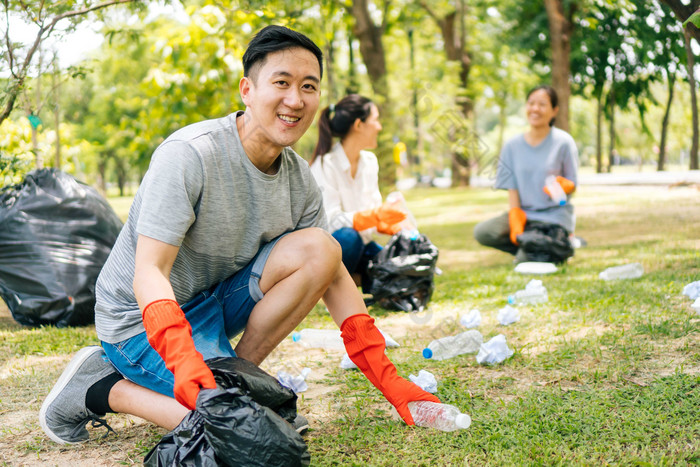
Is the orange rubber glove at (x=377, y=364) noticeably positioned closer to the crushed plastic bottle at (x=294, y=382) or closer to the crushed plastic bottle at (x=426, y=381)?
the crushed plastic bottle at (x=426, y=381)

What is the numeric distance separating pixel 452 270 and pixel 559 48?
6804 millimetres

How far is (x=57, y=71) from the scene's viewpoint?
149 inches

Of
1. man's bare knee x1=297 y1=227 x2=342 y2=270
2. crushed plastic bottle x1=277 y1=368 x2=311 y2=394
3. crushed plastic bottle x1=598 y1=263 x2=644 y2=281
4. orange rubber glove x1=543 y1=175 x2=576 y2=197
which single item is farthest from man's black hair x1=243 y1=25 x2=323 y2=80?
orange rubber glove x1=543 y1=175 x2=576 y2=197

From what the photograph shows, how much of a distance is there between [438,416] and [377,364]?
0.85ft

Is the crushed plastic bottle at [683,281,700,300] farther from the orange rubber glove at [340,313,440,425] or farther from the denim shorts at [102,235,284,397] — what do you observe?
the denim shorts at [102,235,284,397]

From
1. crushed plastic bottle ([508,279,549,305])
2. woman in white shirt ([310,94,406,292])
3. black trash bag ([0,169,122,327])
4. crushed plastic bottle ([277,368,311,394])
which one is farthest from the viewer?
woman in white shirt ([310,94,406,292])

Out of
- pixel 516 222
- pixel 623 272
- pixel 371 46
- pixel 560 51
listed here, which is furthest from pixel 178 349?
pixel 560 51

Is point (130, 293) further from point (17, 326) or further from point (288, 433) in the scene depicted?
point (17, 326)

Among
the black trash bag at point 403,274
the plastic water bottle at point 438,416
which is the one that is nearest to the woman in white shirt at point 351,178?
the black trash bag at point 403,274

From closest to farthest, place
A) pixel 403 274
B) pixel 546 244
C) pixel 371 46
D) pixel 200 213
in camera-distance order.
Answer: pixel 200 213 → pixel 403 274 → pixel 546 244 → pixel 371 46

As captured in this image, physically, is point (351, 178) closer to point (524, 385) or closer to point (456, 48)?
point (524, 385)

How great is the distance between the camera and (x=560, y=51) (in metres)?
10.3

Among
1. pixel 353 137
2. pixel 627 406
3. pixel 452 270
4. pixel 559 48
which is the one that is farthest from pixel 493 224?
Answer: pixel 559 48

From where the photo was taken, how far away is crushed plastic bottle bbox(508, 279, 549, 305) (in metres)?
3.56
